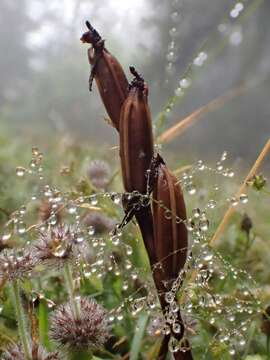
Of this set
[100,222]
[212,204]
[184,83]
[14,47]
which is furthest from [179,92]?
[14,47]

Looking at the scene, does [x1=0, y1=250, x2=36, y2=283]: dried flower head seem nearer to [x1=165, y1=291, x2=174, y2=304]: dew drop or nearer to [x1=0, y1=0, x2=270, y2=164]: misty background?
[x1=165, y1=291, x2=174, y2=304]: dew drop

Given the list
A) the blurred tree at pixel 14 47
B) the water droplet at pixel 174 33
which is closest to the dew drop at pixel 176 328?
the water droplet at pixel 174 33

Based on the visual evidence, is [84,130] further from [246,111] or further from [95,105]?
[246,111]

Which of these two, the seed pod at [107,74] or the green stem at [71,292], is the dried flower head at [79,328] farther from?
the seed pod at [107,74]

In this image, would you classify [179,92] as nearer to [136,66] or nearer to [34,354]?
[34,354]

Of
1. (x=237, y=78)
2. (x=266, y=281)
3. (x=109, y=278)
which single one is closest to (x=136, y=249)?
(x=109, y=278)
